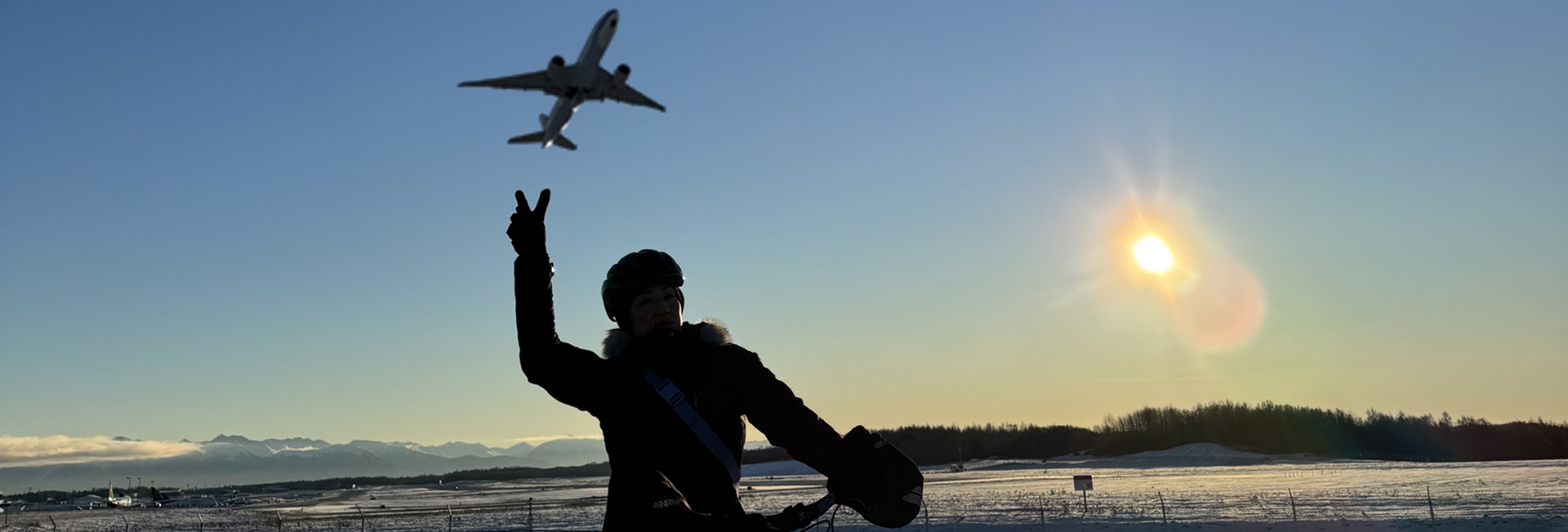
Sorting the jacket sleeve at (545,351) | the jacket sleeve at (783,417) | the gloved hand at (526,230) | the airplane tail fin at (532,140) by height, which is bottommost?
the jacket sleeve at (783,417)

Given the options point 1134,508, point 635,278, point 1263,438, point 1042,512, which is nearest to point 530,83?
point 1042,512

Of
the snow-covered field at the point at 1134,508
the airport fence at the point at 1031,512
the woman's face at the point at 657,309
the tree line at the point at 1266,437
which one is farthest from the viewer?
the tree line at the point at 1266,437

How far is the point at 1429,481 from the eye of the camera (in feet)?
169

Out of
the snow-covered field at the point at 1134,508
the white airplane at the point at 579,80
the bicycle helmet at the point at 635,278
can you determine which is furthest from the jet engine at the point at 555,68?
the bicycle helmet at the point at 635,278

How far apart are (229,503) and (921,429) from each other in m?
111

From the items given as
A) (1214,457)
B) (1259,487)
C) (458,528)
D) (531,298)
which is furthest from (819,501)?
(1214,457)

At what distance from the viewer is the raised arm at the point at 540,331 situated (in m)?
2.46

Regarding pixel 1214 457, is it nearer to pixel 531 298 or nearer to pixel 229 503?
pixel 229 503

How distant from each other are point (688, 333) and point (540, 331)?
0.37 m

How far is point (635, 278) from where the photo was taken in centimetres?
271

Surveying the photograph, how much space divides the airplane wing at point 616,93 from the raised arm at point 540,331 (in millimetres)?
32440

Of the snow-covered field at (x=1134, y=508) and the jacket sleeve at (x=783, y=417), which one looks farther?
the snow-covered field at (x=1134, y=508)

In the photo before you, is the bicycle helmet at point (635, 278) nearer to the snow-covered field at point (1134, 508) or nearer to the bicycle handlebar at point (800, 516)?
the bicycle handlebar at point (800, 516)

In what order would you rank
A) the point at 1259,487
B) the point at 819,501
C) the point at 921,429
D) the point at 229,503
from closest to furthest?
the point at 819,501 → the point at 1259,487 → the point at 229,503 → the point at 921,429
